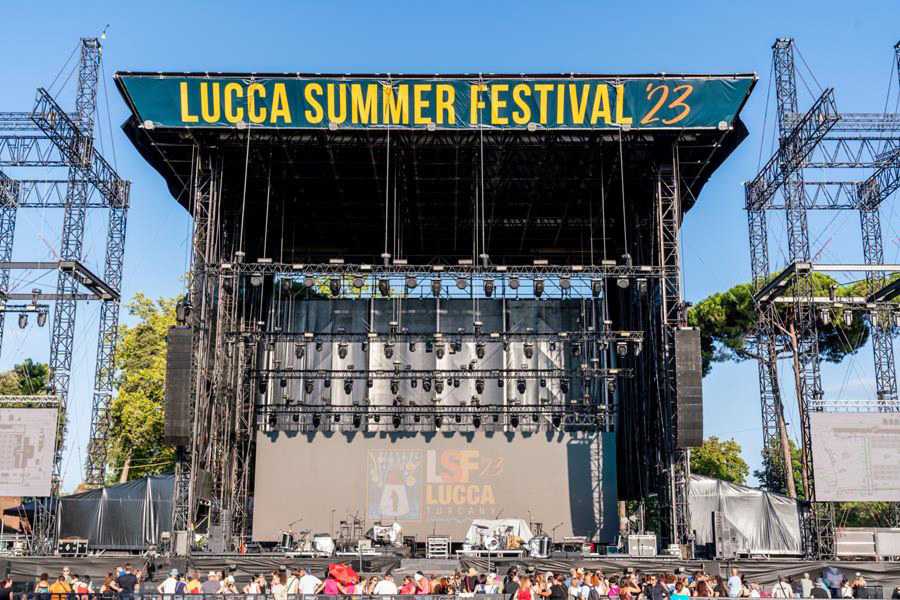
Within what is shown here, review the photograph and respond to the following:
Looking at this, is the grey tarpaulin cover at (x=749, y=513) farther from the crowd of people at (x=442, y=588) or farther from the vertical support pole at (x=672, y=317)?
the crowd of people at (x=442, y=588)

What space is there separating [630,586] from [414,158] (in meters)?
15.3

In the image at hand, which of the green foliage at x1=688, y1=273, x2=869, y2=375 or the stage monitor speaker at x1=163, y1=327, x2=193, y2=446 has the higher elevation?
the green foliage at x1=688, y1=273, x2=869, y2=375

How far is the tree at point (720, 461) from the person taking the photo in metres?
44.5

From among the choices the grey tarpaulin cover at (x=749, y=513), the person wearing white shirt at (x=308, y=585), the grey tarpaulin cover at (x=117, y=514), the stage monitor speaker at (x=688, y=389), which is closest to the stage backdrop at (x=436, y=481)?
the grey tarpaulin cover at (x=749, y=513)

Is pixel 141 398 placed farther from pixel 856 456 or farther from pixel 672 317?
pixel 856 456

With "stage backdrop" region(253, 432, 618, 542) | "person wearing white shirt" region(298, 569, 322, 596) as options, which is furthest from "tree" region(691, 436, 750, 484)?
"person wearing white shirt" region(298, 569, 322, 596)

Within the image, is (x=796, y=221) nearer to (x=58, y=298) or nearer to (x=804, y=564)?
(x=804, y=564)

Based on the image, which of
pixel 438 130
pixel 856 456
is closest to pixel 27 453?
pixel 438 130

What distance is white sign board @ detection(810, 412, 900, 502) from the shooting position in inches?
912

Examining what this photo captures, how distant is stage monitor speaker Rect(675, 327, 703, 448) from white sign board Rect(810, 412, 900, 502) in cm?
285

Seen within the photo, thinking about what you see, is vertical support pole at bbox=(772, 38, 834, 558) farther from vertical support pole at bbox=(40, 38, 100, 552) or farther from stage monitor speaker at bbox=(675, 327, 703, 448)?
vertical support pole at bbox=(40, 38, 100, 552)

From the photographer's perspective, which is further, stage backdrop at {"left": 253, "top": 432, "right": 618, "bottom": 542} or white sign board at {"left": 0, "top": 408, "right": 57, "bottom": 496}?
stage backdrop at {"left": 253, "top": 432, "right": 618, "bottom": 542}

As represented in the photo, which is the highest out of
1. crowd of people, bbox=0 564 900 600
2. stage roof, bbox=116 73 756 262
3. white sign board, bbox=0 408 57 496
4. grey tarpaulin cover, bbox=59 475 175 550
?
stage roof, bbox=116 73 756 262

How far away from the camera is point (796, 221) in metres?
29.3
